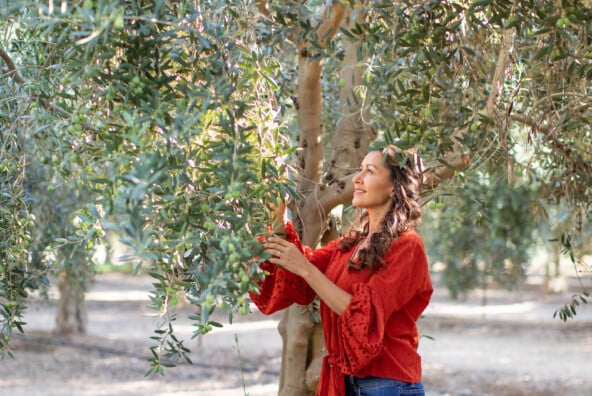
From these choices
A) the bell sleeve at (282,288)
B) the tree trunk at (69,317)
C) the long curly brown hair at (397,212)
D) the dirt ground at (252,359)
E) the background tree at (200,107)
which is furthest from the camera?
the tree trunk at (69,317)

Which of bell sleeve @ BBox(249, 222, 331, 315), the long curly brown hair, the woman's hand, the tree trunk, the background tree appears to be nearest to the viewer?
the background tree

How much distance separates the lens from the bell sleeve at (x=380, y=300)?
248 cm

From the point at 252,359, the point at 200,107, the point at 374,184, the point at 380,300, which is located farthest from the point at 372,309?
the point at 252,359

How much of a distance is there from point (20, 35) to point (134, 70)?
1265 mm

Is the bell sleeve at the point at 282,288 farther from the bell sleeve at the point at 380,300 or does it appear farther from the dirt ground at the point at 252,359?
the dirt ground at the point at 252,359

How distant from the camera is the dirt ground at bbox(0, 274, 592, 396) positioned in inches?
372

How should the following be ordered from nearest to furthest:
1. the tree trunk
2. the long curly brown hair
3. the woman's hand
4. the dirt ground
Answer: the woman's hand → the long curly brown hair → the dirt ground → the tree trunk

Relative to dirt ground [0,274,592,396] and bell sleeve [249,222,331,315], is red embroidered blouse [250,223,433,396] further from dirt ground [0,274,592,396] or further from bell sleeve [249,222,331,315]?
dirt ground [0,274,592,396]

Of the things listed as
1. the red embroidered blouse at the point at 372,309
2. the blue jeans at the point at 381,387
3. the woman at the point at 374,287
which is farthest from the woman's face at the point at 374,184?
the blue jeans at the point at 381,387

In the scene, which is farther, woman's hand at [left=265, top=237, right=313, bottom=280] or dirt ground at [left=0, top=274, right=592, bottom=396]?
dirt ground at [left=0, top=274, right=592, bottom=396]

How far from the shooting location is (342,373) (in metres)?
2.70

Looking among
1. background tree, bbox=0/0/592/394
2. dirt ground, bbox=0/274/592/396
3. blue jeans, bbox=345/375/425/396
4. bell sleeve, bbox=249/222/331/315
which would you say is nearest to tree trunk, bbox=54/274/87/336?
dirt ground, bbox=0/274/592/396

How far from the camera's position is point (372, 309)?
8.20ft

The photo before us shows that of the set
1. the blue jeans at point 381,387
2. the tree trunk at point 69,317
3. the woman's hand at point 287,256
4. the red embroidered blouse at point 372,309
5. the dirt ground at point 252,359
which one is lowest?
the dirt ground at point 252,359
